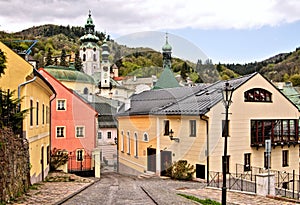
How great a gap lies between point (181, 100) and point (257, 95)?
4.47 metres

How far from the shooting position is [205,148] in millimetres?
19844

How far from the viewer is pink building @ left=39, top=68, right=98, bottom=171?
2547 cm

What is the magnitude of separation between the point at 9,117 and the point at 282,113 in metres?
17.3

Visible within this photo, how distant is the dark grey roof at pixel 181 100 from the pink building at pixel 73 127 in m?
3.06

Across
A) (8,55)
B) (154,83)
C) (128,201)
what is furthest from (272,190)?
(154,83)

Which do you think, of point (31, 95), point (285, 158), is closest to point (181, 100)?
point (285, 158)

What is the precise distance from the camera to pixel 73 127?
2652cm

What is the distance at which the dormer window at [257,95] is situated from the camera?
21.6 m

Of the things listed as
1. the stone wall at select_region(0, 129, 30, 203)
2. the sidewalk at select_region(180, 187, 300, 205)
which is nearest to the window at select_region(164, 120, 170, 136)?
the sidewalk at select_region(180, 187, 300, 205)

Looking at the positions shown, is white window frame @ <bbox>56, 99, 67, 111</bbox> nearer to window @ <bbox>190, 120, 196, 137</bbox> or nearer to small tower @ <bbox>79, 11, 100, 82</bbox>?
window @ <bbox>190, 120, 196, 137</bbox>

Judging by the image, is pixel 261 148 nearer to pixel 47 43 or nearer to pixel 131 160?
pixel 131 160

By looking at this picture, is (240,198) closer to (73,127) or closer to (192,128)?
(192,128)

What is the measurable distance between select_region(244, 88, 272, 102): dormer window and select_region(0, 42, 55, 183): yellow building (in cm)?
1084

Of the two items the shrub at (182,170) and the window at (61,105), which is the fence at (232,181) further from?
the window at (61,105)
